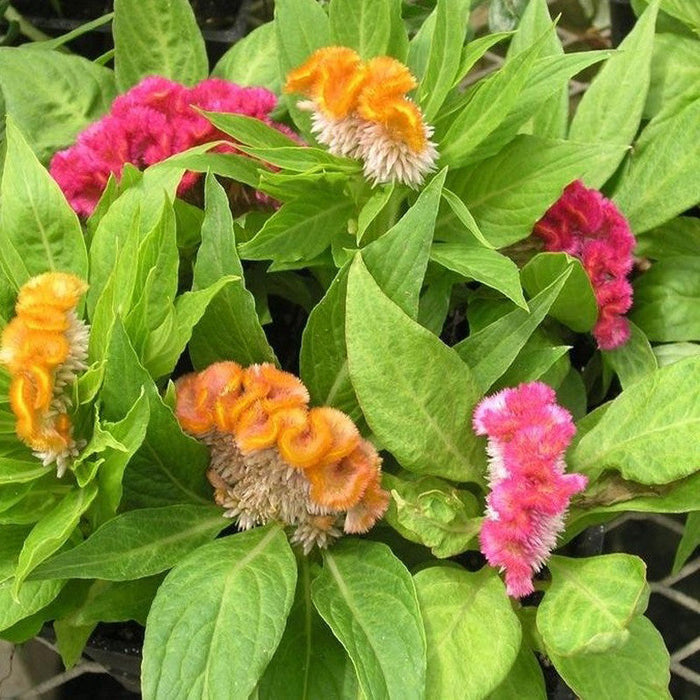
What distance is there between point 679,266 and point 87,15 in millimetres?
994

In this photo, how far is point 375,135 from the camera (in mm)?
769

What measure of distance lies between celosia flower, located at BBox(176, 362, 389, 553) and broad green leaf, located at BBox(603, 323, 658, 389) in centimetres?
30

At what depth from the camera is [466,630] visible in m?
0.69

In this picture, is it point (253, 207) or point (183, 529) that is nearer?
point (183, 529)

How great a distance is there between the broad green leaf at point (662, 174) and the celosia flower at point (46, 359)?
54 cm

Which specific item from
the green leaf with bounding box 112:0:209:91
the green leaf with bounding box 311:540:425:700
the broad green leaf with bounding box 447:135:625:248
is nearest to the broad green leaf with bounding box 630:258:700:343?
the broad green leaf with bounding box 447:135:625:248

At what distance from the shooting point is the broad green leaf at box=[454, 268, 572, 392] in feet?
2.42

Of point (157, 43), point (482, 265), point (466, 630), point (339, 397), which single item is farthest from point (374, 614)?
point (157, 43)

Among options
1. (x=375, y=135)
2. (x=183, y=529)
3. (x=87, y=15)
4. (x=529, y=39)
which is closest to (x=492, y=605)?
(x=183, y=529)

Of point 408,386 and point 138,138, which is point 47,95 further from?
point 408,386

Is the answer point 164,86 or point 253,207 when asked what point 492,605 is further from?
point 164,86

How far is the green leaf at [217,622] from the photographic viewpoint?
2.00 feet

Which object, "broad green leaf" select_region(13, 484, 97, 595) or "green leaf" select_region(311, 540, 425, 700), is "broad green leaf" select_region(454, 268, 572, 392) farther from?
"broad green leaf" select_region(13, 484, 97, 595)

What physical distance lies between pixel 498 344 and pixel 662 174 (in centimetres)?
31
